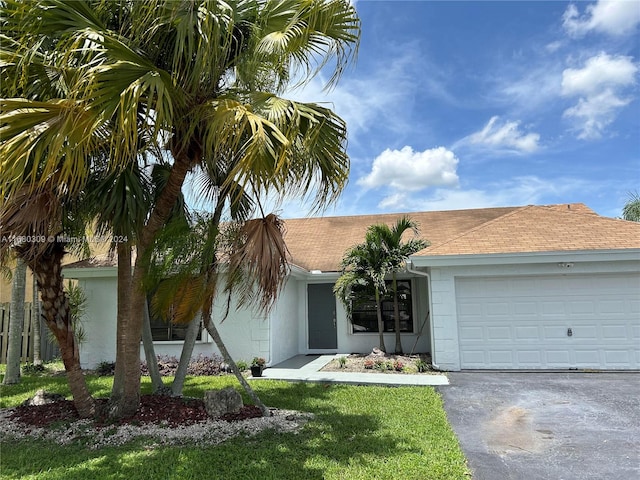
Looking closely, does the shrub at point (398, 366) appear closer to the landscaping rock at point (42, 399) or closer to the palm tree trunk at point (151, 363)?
the palm tree trunk at point (151, 363)

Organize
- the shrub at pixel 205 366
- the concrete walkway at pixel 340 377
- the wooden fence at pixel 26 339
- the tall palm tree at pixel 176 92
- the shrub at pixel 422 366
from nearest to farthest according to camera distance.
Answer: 1. the tall palm tree at pixel 176 92
2. the concrete walkway at pixel 340 377
3. the shrub at pixel 422 366
4. the shrub at pixel 205 366
5. the wooden fence at pixel 26 339

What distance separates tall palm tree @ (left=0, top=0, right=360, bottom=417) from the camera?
4.11 m

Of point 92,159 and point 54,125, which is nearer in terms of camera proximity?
point 54,125

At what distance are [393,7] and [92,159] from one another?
258 inches

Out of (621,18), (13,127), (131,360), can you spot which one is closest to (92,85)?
(13,127)

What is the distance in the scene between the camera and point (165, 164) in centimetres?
662

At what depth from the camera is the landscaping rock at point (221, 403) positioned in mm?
6328

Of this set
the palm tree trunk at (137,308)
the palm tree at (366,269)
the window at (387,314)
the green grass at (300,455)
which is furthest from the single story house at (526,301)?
the palm tree trunk at (137,308)

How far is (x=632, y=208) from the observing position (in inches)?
1163

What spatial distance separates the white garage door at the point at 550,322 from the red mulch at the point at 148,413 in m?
6.26

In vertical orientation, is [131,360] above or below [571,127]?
below

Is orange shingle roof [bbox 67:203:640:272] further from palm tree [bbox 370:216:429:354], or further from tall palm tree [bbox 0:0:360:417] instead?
tall palm tree [bbox 0:0:360:417]

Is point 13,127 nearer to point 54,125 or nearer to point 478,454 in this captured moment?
point 54,125

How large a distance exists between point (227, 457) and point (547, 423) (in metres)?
4.79
